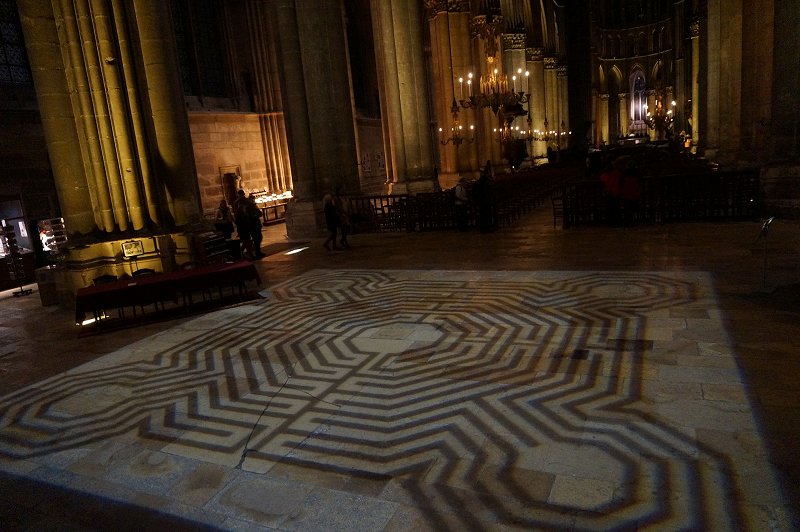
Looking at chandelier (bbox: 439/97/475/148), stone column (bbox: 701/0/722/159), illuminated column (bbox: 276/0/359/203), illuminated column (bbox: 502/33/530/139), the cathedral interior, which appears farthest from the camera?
illuminated column (bbox: 502/33/530/139)

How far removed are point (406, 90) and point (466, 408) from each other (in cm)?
1559

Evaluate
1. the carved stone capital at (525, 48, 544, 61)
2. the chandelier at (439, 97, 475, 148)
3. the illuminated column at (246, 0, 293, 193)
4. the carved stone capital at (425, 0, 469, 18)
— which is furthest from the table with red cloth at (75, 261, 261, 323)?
the carved stone capital at (525, 48, 544, 61)

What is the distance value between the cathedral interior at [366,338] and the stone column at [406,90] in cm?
8

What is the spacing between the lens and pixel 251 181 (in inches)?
944

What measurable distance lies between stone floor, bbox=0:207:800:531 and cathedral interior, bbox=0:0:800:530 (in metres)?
0.03

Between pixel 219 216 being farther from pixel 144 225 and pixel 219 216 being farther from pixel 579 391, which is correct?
pixel 579 391

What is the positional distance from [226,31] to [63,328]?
1890cm

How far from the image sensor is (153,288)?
27.3ft

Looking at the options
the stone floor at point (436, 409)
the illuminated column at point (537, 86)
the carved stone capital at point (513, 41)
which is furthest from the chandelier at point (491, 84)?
the illuminated column at point (537, 86)

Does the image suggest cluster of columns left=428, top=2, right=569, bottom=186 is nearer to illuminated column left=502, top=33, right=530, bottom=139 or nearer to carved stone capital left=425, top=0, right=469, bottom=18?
carved stone capital left=425, top=0, right=469, bottom=18

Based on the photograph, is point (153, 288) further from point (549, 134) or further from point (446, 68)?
point (549, 134)

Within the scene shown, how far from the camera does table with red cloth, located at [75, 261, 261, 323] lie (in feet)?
26.4

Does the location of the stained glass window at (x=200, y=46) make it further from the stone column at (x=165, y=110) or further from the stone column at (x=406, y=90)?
the stone column at (x=165, y=110)

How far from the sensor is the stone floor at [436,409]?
11.0ft
